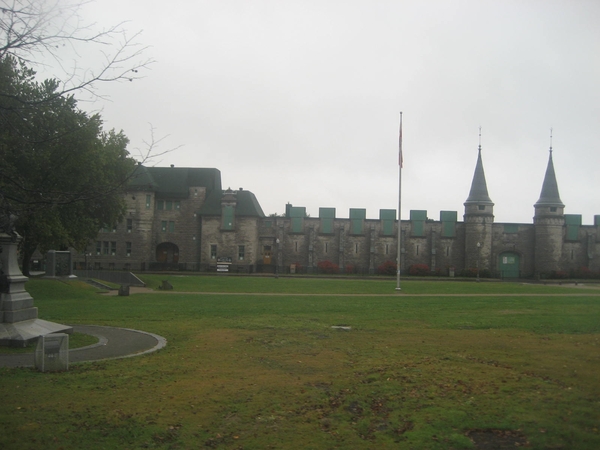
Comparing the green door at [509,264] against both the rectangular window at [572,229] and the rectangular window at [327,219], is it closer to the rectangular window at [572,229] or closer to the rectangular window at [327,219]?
the rectangular window at [572,229]

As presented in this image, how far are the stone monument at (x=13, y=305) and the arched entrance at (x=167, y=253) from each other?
56444 mm

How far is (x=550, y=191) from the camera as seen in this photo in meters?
66.7

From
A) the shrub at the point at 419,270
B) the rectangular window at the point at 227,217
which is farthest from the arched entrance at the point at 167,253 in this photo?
the shrub at the point at 419,270

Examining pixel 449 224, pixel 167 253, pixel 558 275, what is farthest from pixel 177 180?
pixel 558 275

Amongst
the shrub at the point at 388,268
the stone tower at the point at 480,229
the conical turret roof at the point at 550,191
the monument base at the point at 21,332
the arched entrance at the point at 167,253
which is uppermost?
the conical turret roof at the point at 550,191

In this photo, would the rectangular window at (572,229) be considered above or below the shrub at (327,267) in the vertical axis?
above

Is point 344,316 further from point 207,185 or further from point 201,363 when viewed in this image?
point 207,185

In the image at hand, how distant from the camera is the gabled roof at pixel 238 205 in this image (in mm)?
68188

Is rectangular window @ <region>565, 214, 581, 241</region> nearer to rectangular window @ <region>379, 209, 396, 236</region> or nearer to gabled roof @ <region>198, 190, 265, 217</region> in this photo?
rectangular window @ <region>379, 209, 396, 236</region>

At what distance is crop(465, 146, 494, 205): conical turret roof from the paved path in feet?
186

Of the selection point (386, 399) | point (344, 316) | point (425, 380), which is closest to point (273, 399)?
point (386, 399)

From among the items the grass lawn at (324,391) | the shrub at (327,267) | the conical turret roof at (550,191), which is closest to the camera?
the grass lawn at (324,391)

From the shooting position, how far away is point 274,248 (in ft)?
229

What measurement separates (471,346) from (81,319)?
503 inches
